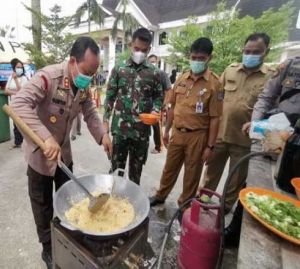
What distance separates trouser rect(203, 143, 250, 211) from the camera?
2666mm

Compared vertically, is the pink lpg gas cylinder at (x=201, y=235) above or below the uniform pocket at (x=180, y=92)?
below

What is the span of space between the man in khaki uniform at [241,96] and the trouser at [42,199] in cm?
172

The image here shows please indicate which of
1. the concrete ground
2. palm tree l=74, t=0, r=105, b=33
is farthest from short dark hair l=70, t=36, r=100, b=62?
palm tree l=74, t=0, r=105, b=33

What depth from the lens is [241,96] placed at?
8.55ft

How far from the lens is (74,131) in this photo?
5.52 metres

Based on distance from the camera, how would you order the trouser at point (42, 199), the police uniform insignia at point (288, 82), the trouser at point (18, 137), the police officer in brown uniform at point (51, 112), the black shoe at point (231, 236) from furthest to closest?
1. the trouser at point (18, 137)
2. the black shoe at point (231, 236)
3. the police uniform insignia at point (288, 82)
4. the trouser at point (42, 199)
5. the police officer in brown uniform at point (51, 112)

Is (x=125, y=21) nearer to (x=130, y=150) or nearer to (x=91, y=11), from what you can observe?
(x=91, y=11)

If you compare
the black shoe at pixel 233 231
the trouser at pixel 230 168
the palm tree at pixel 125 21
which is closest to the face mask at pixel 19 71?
the trouser at pixel 230 168

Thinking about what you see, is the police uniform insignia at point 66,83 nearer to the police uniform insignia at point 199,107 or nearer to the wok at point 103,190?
the wok at point 103,190

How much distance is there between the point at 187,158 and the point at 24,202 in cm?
194

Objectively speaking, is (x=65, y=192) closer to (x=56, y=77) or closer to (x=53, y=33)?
(x=56, y=77)

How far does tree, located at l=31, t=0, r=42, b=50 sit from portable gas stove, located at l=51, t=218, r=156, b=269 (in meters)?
9.44

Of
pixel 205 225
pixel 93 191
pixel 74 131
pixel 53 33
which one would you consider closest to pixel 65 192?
pixel 93 191

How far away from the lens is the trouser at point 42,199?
179cm
